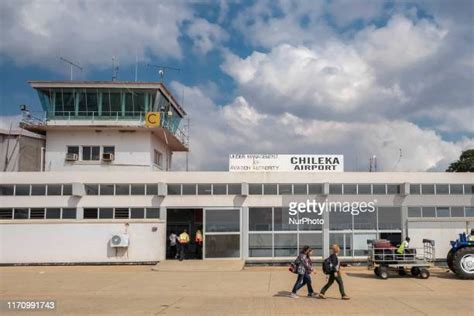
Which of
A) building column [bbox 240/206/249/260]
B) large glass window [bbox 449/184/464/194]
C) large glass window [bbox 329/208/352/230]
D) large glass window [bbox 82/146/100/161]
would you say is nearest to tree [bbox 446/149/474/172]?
large glass window [bbox 449/184/464/194]

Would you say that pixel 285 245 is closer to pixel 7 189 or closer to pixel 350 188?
pixel 350 188

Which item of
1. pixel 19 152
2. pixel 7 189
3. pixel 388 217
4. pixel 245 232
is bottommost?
pixel 245 232

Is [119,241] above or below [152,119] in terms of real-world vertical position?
below

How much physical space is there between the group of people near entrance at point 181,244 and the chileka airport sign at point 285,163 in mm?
4115

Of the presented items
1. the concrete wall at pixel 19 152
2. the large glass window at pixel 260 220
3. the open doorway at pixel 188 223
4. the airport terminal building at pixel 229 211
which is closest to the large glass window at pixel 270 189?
the airport terminal building at pixel 229 211

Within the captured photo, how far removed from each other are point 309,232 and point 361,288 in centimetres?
1025

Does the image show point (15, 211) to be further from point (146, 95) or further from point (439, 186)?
point (439, 186)

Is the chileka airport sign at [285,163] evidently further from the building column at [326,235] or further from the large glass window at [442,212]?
the large glass window at [442,212]

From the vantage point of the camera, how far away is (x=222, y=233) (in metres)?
27.3

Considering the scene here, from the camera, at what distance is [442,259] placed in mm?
27062

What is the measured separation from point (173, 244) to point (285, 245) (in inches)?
230

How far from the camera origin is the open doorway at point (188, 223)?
1115 inches

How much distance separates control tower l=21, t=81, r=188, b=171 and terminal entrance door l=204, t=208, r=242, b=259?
607 centimetres

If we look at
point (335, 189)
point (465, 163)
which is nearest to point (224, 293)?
point (335, 189)
